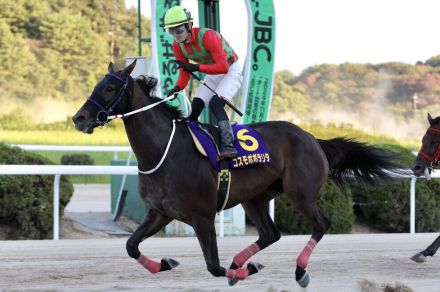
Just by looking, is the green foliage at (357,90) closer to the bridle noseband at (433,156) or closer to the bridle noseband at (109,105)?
the bridle noseband at (433,156)

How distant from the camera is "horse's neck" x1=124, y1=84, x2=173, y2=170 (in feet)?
15.3

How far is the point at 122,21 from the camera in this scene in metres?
29.1

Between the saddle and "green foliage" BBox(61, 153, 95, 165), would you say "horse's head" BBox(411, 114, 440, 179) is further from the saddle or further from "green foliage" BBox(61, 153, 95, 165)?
"green foliage" BBox(61, 153, 95, 165)

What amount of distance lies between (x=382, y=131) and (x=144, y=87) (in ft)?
72.7

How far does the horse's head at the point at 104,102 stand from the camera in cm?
446

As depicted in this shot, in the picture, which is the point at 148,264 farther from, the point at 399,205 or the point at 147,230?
the point at 399,205

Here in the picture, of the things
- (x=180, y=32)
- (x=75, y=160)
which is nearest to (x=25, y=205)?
(x=180, y=32)

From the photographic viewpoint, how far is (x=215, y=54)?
4922mm

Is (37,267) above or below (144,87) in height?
below

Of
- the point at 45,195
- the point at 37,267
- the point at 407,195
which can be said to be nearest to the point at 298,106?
the point at 407,195

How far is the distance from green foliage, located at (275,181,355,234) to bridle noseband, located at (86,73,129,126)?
13.2 feet

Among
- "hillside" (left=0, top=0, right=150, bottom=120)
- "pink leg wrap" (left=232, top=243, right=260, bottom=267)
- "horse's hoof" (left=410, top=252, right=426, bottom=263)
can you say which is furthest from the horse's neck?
"hillside" (left=0, top=0, right=150, bottom=120)

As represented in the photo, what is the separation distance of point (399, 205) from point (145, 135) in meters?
4.94

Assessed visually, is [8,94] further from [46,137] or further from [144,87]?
[144,87]
